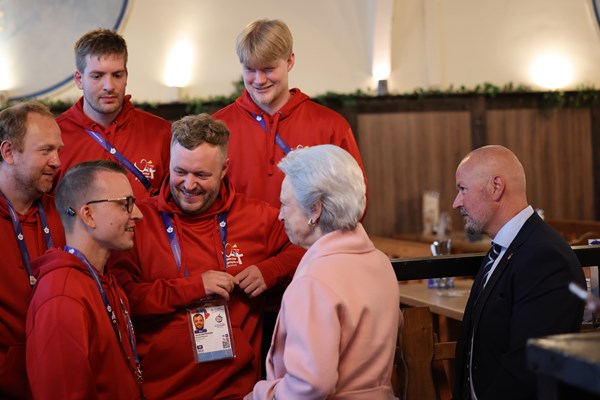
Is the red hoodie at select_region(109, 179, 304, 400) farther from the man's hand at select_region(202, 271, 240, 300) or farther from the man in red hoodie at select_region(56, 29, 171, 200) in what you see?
the man in red hoodie at select_region(56, 29, 171, 200)

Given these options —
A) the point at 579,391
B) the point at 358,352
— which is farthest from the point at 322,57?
the point at 579,391

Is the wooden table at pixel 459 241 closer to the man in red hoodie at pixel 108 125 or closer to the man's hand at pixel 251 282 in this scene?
the man in red hoodie at pixel 108 125

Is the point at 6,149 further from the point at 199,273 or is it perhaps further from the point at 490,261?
the point at 490,261

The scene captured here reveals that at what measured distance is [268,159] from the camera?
164 inches

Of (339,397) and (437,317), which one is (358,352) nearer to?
(339,397)

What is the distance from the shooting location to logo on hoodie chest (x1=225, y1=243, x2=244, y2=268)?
11.8 ft

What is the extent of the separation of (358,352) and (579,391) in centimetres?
96

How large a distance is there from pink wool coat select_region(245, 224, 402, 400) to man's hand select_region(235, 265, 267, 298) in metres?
0.61

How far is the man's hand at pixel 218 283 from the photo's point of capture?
11.0ft

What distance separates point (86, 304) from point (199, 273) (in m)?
0.63

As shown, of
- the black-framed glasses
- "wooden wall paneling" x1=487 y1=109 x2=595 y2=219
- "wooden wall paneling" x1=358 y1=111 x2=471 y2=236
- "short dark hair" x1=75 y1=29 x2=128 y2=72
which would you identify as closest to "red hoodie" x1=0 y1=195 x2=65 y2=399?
the black-framed glasses

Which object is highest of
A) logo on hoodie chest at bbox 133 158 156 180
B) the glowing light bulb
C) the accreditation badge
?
the glowing light bulb

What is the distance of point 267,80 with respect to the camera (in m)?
4.04

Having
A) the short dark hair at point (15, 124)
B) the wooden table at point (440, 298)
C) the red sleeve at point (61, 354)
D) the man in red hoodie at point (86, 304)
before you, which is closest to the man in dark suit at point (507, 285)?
the man in red hoodie at point (86, 304)
